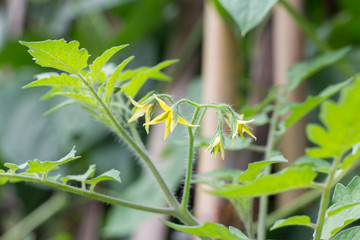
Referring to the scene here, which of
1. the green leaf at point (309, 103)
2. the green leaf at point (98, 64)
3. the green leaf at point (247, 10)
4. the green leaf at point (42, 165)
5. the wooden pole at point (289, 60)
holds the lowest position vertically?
the wooden pole at point (289, 60)

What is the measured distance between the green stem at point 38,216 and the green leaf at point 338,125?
0.88 metres

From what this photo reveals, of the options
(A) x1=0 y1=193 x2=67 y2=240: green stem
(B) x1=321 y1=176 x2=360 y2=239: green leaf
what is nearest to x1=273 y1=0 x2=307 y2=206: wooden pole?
(B) x1=321 y1=176 x2=360 y2=239: green leaf

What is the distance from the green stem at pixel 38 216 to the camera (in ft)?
3.32

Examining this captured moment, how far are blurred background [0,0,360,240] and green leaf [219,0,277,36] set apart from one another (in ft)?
0.67

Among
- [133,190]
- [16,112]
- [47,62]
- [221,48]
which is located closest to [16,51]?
[16,112]

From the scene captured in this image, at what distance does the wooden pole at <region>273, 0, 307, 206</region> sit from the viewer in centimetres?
66

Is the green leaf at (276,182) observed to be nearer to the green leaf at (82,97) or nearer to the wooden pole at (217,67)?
the green leaf at (82,97)

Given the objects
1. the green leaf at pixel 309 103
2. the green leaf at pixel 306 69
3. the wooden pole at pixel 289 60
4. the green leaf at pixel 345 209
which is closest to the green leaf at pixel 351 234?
the green leaf at pixel 345 209

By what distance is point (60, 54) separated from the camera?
0.28m

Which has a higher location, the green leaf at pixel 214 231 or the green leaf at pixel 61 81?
the green leaf at pixel 61 81

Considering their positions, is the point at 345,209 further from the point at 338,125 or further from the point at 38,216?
the point at 38,216

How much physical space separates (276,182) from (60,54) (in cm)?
15

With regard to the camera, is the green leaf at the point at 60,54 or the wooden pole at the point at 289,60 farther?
the wooden pole at the point at 289,60

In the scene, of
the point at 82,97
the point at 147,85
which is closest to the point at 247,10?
the point at 82,97
